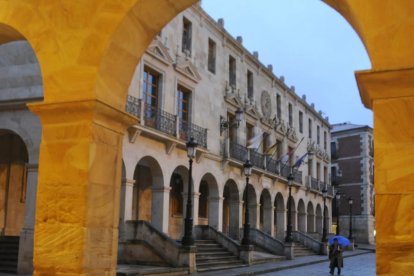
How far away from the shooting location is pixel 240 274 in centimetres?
1723

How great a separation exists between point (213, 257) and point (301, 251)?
1220 centimetres

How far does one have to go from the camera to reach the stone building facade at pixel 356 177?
176 feet

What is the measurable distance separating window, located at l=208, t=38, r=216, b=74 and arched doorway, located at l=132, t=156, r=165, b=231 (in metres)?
6.15

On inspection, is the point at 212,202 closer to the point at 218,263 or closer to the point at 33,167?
the point at 218,263

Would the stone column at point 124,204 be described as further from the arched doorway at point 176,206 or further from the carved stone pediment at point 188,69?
the carved stone pediment at point 188,69

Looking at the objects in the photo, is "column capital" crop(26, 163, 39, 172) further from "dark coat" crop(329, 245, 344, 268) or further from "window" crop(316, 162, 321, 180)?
"window" crop(316, 162, 321, 180)

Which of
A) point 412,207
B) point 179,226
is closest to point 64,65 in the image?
point 412,207

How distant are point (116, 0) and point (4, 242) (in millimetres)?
13583

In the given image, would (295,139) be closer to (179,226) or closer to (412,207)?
(179,226)

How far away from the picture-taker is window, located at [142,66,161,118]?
19828 mm

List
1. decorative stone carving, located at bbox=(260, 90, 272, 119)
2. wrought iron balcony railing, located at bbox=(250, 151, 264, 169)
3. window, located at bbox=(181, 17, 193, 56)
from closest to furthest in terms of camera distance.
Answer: window, located at bbox=(181, 17, 193, 56) → wrought iron balcony railing, located at bbox=(250, 151, 264, 169) → decorative stone carving, located at bbox=(260, 90, 272, 119)

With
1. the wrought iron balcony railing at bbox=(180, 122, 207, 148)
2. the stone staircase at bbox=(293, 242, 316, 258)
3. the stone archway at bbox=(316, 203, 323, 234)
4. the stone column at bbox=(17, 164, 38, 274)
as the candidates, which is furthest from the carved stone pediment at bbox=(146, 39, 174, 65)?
the stone archway at bbox=(316, 203, 323, 234)

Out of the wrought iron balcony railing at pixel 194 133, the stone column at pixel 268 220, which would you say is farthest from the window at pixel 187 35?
the stone column at pixel 268 220

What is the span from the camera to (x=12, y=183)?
18.9 metres
